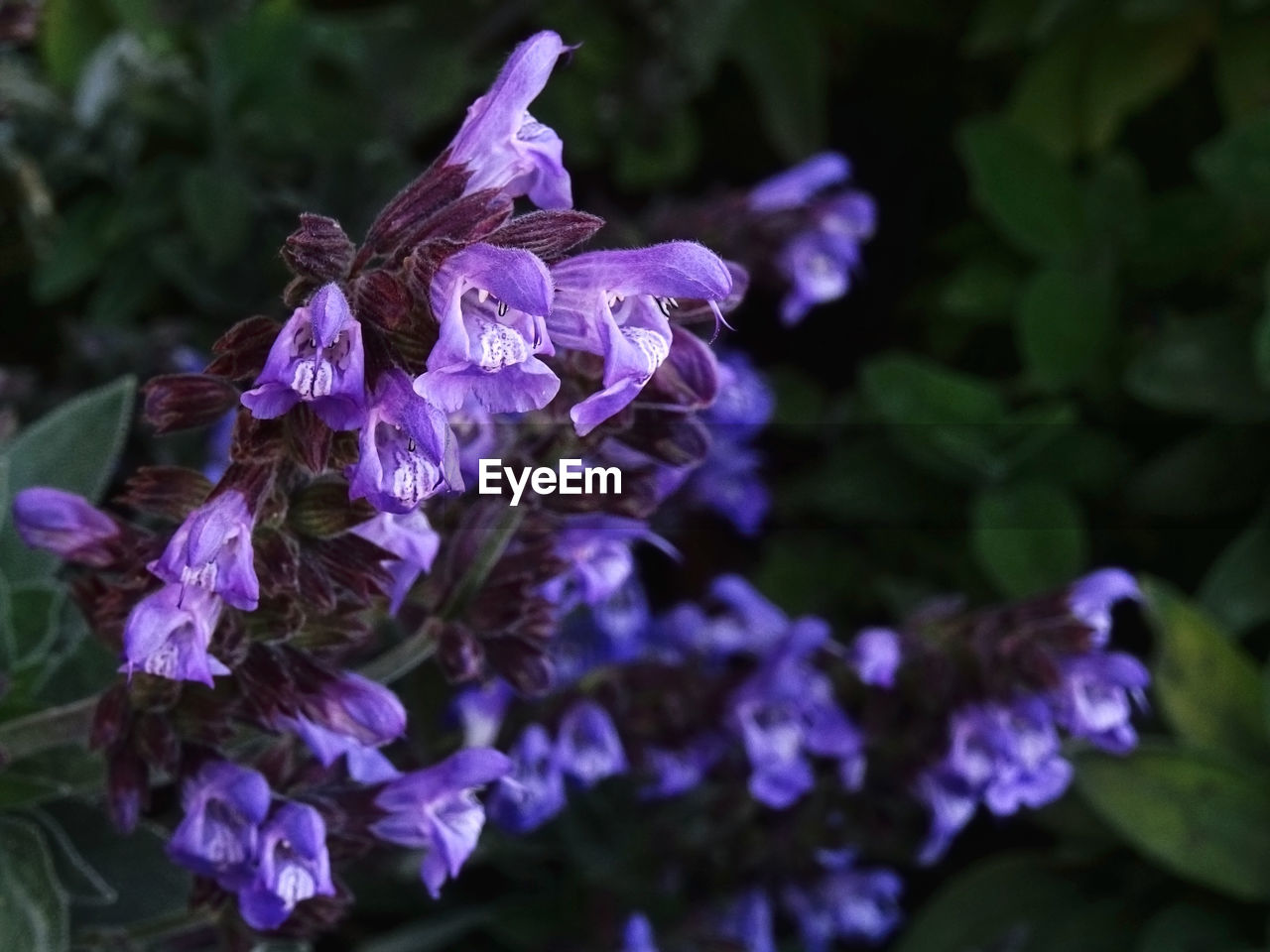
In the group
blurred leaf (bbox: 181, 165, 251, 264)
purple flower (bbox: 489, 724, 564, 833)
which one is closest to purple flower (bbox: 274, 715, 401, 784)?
purple flower (bbox: 489, 724, 564, 833)

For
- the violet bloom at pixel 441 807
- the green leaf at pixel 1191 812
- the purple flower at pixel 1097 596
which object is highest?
the violet bloom at pixel 441 807

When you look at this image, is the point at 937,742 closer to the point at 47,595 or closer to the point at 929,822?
the point at 929,822

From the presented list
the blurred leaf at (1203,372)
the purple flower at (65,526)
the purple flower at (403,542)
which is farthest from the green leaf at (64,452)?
the blurred leaf at (1203,372)

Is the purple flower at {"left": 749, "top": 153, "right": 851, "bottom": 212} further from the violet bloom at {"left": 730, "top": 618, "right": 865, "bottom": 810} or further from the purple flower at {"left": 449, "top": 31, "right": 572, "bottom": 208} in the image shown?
the purple flower at {"left": 449, "top": 31, "right": 572, "bottom": 208}

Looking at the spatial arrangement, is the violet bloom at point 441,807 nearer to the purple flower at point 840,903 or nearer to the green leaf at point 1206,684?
the purple flower at point 840,903

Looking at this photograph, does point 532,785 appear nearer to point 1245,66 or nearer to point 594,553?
point 594,553

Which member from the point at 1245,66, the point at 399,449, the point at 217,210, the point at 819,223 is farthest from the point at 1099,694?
the point at 217,210
